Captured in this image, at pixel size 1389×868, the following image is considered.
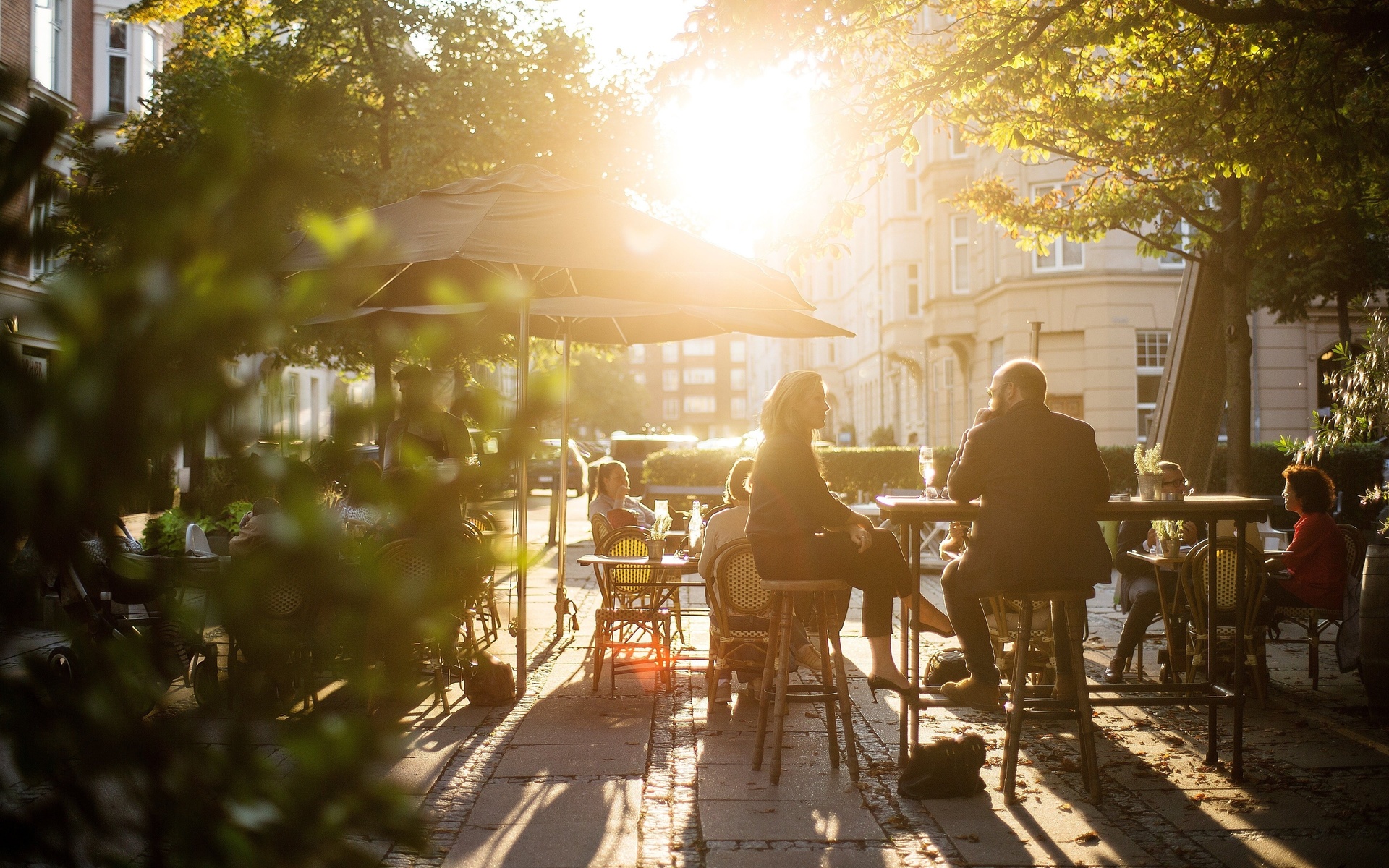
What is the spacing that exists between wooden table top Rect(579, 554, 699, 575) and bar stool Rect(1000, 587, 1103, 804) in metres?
2.23

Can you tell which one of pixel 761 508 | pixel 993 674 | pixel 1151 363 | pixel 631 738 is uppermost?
pixel 1151 363

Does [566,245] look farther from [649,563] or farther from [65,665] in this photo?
[65,665]

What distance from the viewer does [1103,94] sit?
1275cm

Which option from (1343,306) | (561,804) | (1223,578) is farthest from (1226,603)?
(1343,306)

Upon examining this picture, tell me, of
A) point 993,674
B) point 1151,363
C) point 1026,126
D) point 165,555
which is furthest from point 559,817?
point 1151,363

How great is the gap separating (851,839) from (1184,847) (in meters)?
1.17

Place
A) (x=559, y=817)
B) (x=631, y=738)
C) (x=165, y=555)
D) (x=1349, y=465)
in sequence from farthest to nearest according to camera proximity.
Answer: (x=1349, y=465) → (x=631, y=738) → (x=559, y=817) → (x=165, y=555)

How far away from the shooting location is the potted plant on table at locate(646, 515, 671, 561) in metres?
7.15

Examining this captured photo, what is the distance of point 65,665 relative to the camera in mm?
947

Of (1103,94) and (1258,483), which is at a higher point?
(1103,94)

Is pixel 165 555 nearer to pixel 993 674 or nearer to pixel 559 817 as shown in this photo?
pixel 559 817

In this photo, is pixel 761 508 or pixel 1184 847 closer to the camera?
pixel 1184 847

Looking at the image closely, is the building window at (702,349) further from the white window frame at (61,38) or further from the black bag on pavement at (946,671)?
the black bag on pavement at (946,671)

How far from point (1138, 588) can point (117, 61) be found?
89.9ft
